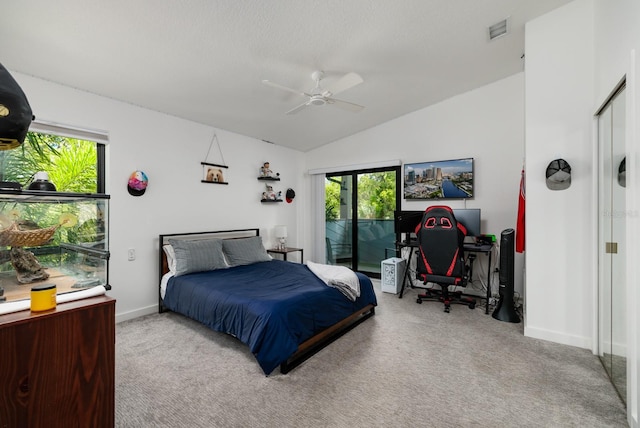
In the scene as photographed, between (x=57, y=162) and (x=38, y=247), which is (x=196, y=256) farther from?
(x=38, y=247)

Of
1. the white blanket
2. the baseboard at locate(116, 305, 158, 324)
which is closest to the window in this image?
the baseboard at locate(116, 305, 158, 324)

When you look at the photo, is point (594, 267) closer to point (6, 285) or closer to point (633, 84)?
point (633, 84)

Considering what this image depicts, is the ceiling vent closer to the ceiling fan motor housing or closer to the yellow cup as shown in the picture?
the ceiling fan motor housing

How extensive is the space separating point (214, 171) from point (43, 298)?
3382 millimetres

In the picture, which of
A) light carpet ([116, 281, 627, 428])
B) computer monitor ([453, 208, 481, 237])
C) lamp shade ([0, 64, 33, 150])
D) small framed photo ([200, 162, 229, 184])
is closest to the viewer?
lamp shade ([0, 64, 33, 150])

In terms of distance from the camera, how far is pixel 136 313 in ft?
11.4

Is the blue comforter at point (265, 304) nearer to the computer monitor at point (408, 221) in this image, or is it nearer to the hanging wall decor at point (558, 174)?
the computer monitor at point (408, 221)

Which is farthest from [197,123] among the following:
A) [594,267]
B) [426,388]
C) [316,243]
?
[594,267]

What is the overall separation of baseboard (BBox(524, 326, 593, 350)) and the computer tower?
172 cm

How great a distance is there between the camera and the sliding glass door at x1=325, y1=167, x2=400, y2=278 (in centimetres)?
517

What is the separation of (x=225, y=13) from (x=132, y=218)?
2.46m

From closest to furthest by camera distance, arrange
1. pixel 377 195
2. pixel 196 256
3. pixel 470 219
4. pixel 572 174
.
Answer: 1. pixel 572 174
2. pixel 196 256
3. pixel 470 219
4. pixel 377 195

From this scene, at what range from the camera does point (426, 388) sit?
210 centimetres

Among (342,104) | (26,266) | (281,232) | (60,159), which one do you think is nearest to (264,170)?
(281,232)
